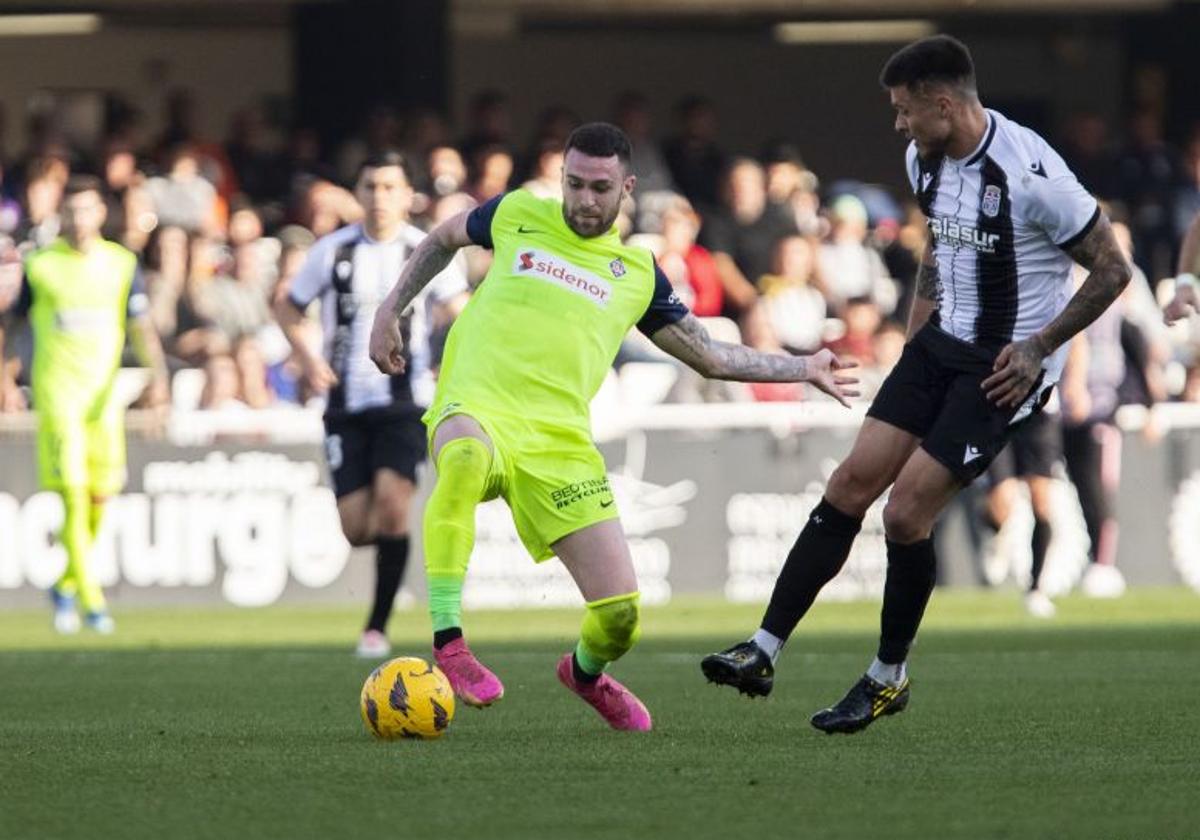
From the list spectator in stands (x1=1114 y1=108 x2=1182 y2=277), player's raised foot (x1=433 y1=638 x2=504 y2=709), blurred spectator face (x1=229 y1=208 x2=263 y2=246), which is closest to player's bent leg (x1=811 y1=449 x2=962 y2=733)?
player's raised foot (x1=433 y1=638 x2=504 y2=709)

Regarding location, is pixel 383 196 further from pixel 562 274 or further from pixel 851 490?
pixel 851 490

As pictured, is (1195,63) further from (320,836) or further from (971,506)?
(320,836)

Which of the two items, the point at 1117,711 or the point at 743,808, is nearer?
the point at 743,808

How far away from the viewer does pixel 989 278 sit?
8.49 metres

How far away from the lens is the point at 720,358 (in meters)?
8.87

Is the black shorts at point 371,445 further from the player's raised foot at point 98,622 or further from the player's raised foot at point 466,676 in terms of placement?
the player's raised foot at point 466,676

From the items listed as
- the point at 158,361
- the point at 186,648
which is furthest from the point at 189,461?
the point at 186,648

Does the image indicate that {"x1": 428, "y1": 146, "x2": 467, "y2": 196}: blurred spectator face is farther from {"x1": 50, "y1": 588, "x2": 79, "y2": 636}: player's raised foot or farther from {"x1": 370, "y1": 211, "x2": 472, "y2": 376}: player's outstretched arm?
{"x1": 370, "y1": 211, "x2": 472, "y2": 376}: player's outstretched arm

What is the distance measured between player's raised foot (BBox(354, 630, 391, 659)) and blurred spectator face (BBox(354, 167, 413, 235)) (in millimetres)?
1993

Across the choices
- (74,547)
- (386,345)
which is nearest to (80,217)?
(74,547)

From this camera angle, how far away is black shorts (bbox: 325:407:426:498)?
12945 mm

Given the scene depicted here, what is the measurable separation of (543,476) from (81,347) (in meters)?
7.71

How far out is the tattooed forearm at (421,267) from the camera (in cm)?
891

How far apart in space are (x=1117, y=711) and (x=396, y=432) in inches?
185
